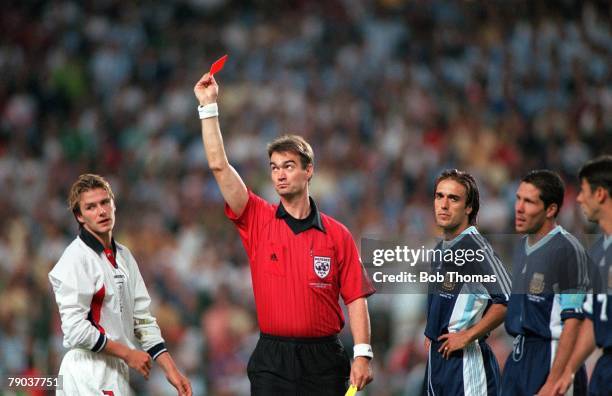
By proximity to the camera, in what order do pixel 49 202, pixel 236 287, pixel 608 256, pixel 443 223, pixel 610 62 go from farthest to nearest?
pixel 610 62, pixel 49 202, pixel 236 287, pixel 443 223, pixel 608 256

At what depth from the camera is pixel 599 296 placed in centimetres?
445

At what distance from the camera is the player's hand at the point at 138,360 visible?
15.7 feet

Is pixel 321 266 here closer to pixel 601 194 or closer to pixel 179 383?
pixel 179 383

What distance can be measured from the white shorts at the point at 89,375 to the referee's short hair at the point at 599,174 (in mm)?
2488

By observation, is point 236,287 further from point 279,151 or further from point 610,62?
point 610,62

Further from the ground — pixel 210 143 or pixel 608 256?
pixel 210 143

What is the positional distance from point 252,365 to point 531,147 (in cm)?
679

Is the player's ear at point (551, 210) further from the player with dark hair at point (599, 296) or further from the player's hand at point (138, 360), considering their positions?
the player's hand at point (138, 360)

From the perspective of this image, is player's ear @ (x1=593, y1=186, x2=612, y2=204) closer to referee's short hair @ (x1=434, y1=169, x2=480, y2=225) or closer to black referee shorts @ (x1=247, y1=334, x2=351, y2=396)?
referee's short hair @ (x1=434, y1=169, x2=480, y2=225)

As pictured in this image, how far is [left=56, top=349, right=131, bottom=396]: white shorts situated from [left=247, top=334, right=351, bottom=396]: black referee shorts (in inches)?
27.1

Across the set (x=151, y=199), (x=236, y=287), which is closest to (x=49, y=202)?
(x=151, y=199)

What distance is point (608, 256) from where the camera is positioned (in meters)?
4.45

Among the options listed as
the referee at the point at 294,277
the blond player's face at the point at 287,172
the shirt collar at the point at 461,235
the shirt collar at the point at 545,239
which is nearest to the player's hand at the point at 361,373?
the referee at the point at 294,277

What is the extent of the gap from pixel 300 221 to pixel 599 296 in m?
1.54
